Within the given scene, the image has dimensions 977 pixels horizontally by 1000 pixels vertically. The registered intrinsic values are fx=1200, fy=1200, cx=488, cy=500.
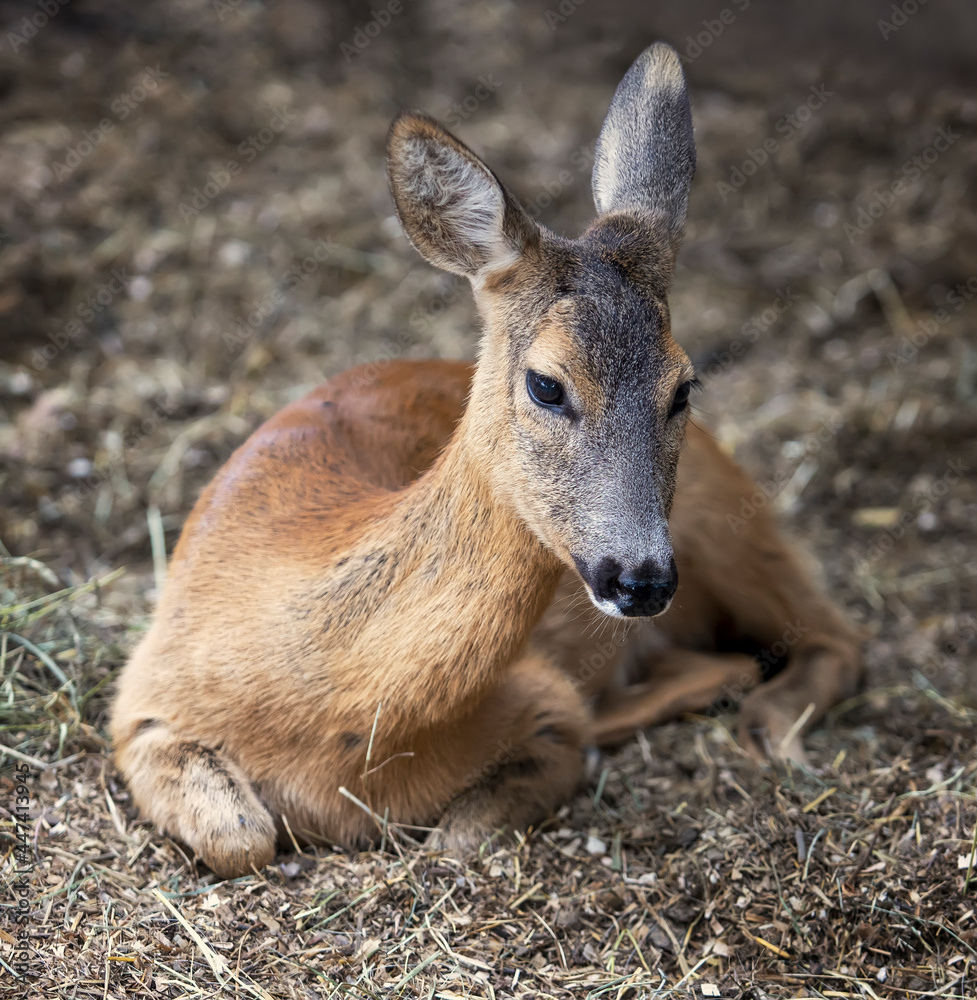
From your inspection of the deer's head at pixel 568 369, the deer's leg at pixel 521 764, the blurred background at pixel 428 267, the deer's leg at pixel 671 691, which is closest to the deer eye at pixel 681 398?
the deer's head at pixel 568 369

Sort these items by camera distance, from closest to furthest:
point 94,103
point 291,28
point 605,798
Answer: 1. point 605,798
2. point 94,103
3. point 291,28

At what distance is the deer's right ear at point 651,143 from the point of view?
4113 millimetres

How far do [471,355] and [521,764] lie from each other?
11.9ft

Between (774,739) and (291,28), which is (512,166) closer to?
(291,28)

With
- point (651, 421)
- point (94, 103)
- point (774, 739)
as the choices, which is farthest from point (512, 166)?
point (651, 421)

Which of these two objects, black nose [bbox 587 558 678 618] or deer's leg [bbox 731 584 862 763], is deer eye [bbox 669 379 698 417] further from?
deer's leg [bbox 731 584 862 763]

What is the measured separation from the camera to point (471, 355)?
746cm

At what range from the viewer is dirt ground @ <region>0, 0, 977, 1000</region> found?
12.5 ft

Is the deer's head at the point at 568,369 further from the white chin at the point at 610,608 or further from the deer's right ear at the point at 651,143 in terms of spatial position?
the deer's right ear at the point at 651,143

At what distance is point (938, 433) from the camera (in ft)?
22.4

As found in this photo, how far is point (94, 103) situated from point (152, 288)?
2087 millimetres

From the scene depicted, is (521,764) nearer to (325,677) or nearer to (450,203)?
(325,677)

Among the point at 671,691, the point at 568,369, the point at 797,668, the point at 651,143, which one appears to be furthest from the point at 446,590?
the point at 797,668

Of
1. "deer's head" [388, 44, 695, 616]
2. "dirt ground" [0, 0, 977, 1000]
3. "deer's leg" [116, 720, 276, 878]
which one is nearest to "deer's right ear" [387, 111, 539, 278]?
"deer's head" [388, 44, 695, 616]
